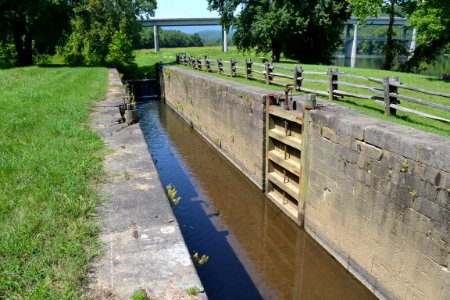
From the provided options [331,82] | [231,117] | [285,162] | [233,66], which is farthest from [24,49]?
[285,162]

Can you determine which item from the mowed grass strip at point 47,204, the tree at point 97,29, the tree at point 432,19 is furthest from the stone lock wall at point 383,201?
the tree at point 97,29

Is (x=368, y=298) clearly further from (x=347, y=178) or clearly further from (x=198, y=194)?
(x=198, y=194)

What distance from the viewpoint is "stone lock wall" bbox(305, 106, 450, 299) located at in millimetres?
5020

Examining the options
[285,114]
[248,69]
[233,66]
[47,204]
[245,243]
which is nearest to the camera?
[47,204]

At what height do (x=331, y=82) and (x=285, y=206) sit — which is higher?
(x=331, y=82)

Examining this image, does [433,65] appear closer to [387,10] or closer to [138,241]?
[387,10]

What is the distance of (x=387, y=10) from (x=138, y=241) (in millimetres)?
26453

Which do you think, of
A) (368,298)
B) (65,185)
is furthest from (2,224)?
(368,298)

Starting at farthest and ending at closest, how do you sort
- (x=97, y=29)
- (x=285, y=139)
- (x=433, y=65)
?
1. (x=97, y=29)
2. (x=433, y=65)
3. (x=285, y=139)

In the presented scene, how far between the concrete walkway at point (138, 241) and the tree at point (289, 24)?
2276cm

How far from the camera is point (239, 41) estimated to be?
31.2 metres

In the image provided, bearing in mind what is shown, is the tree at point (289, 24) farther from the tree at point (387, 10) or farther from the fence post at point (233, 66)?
the fence post at point (233, 66)

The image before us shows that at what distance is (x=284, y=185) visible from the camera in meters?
9.54

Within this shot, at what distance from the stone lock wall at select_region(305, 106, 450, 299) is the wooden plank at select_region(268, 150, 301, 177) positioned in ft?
2.20
